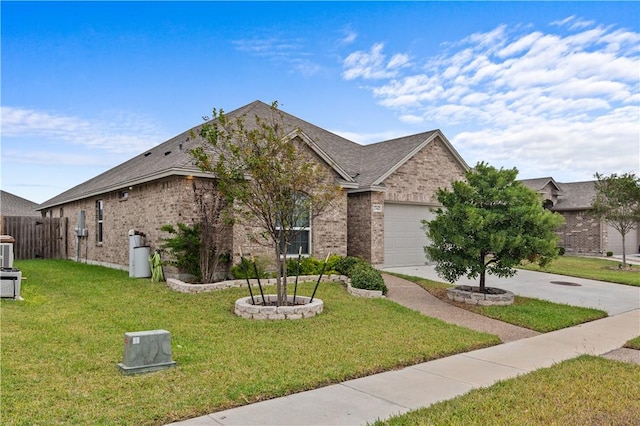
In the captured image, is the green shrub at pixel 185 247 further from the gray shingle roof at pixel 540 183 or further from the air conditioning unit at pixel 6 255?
the gray shingle roof at pixel 540 183

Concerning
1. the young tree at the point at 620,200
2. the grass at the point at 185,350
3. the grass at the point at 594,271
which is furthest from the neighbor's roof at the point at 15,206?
the young tree at the point at 620,200

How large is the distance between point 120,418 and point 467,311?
7695 millimetres

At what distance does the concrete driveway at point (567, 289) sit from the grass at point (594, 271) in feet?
1.87

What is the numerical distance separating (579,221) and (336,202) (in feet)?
62.2

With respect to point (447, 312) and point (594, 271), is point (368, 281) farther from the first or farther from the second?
point (594, 271)

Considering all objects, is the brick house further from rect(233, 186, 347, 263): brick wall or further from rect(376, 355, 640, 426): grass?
rect(376, 355, 640, 426): grass

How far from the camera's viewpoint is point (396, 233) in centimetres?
1730

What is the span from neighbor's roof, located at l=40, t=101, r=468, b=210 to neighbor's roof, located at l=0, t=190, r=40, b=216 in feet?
37.5

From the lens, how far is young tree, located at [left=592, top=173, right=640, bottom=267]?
63.9 ft

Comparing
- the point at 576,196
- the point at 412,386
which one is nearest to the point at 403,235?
the point at 412,386

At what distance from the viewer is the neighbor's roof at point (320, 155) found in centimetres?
1372

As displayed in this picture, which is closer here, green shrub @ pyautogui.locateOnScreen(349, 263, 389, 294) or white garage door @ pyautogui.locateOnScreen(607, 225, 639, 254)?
green shrub @ pyautogui.locateOnScreen(349, 263, 389, 294)

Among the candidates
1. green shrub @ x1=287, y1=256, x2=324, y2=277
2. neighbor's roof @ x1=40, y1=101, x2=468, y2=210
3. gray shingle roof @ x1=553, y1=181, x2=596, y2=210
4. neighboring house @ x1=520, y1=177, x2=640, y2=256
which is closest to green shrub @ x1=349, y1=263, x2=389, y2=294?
green shrub @ x1=287, y1=256, x2=324, y2=277

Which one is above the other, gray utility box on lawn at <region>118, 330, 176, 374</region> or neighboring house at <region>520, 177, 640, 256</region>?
neighboring house at <region>520, 177, 640, 256</region>
